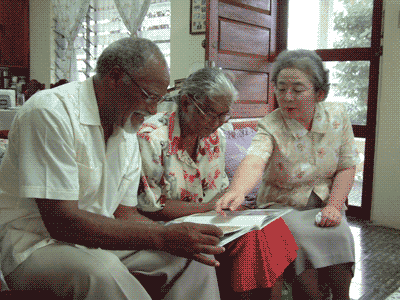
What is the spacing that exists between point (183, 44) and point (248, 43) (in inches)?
39.5

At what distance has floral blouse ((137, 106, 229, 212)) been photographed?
4.93 ft

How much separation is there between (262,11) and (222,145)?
2610mm

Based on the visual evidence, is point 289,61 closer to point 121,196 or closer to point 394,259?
point 121,196

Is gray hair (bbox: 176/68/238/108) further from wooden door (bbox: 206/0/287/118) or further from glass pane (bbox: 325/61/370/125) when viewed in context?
glass pane (bbox: 325/61/370/125)

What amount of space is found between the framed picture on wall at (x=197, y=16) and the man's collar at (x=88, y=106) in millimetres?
3375

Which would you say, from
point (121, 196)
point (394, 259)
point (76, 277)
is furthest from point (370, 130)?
point (76, 277)

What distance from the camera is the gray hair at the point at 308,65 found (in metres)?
1.69

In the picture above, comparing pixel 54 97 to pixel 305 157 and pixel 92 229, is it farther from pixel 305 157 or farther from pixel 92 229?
pixel 305 157

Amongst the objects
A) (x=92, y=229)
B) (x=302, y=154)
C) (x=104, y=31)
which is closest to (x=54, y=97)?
(x=92, y=229)

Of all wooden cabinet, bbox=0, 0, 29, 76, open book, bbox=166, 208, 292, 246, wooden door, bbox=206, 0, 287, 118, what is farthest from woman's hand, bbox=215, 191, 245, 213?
wooden cabinet, bbox=0, 0, 29, 76

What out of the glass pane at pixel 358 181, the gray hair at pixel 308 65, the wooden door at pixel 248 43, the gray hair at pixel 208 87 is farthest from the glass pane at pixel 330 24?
the gray hair at pixel 208 87

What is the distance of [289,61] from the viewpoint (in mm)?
1708

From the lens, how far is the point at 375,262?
2639 mm

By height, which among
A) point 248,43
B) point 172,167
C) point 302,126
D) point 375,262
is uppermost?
point 248,43
